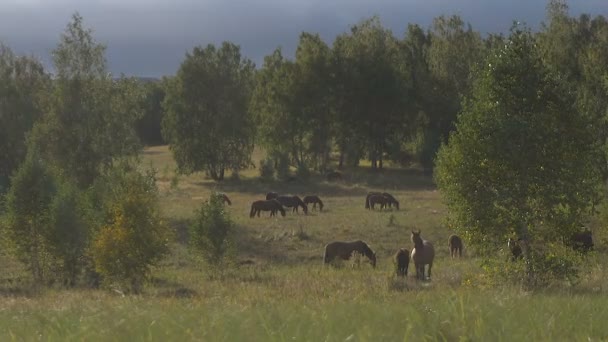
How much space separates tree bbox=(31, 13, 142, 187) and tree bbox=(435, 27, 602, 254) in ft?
95.2

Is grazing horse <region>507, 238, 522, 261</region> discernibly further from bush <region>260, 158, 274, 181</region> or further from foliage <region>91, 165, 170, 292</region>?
bush <region>260, 158, 274, 181</region>

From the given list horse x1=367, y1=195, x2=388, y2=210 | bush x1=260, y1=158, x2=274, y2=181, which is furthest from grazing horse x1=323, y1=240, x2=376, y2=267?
bush x1=260, y1=158, x2=274, y2=181

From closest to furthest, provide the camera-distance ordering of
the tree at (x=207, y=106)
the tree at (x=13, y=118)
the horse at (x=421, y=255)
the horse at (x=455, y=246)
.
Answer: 1. the horse at (x=421, y=255)
2. the horse at (x=455, y=246)
3. the tree at (x=13, y=118)
4. the tree at (x=207, y=106)

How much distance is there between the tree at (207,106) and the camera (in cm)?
6569

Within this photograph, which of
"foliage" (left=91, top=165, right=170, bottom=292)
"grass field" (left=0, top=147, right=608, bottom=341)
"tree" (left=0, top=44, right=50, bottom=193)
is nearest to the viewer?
"grass field" (left=0, top=147, right=608, bottom=341)

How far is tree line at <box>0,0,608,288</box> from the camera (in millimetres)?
17828

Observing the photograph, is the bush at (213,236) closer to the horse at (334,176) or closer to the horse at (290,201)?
the horse at (290,201)

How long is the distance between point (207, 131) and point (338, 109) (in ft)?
40.8

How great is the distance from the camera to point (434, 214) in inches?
1604

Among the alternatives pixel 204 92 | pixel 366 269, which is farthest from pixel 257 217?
pixel 204 92

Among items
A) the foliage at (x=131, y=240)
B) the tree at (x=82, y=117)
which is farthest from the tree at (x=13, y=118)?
the foliage at (x=131, y=240)

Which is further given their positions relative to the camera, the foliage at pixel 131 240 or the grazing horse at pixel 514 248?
the foliage at pixel 131 240

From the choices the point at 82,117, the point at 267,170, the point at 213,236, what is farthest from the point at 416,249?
the point at 267,170

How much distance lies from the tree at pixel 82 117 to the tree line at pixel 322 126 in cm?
8
